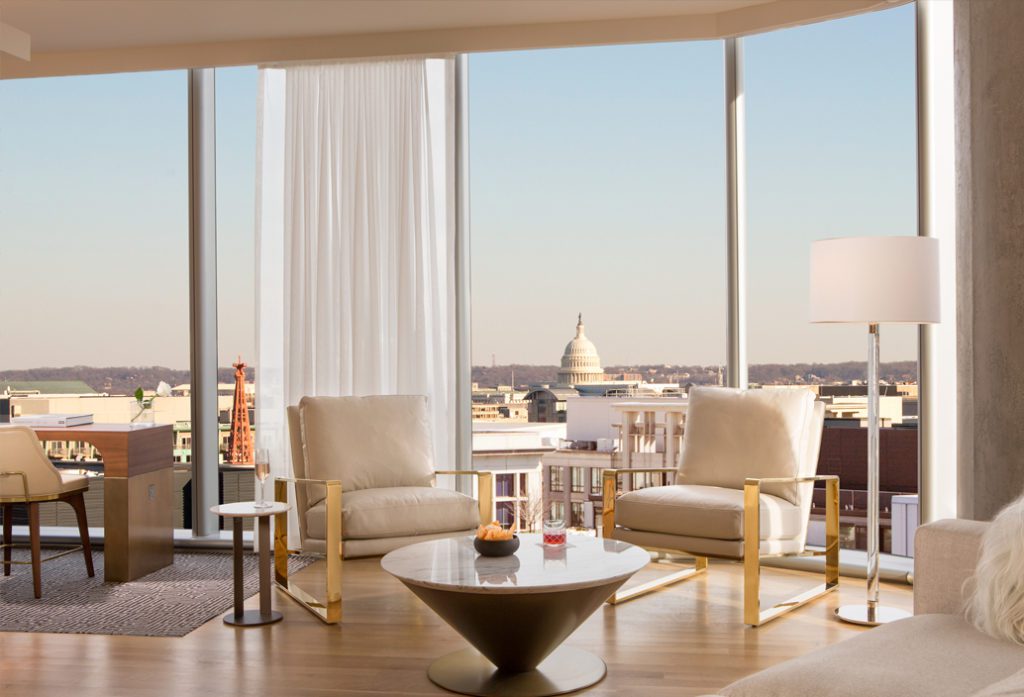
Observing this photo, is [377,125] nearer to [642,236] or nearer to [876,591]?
[642,236]

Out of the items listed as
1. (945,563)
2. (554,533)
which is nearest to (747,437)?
(554,533)

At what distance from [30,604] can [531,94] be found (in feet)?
14.7

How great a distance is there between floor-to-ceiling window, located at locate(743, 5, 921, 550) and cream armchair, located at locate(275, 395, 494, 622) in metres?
1.84

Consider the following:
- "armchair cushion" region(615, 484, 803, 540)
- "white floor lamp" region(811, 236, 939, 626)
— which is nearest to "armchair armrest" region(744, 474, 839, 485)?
"armchair cushion" region(615, 484, 803, 540)

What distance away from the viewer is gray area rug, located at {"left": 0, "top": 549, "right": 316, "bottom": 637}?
381 cm

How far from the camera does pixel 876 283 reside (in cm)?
368

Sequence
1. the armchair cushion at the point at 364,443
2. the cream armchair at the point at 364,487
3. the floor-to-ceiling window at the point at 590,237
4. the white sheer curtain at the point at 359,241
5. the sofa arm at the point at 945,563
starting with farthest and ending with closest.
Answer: the floor-to-ceiling window at the point at 590,237 < the white sheer curtain at the point at 359,241 < the armchair cushion at the point at 364,443 < the cream armchair at the point at 364,487 < the sofa arm at the point at 945,563

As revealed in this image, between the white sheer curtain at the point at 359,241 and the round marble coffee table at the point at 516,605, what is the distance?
81.2 inches

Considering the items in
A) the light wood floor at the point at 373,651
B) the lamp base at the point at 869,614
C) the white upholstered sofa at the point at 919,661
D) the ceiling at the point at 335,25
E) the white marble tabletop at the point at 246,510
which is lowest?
the light wood floor at the point at 373,651

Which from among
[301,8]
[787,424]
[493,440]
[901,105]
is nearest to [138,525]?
[493,440]

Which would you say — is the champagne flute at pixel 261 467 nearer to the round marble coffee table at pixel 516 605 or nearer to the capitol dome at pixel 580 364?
the round marble coffee table at pixel 516 605

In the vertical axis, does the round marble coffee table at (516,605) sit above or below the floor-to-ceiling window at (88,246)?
below

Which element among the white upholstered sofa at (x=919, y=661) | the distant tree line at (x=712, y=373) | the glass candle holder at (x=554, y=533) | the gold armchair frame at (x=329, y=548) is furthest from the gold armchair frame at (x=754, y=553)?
the white upholstered sofa at (x=919, y=661)

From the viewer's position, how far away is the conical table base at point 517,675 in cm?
297
